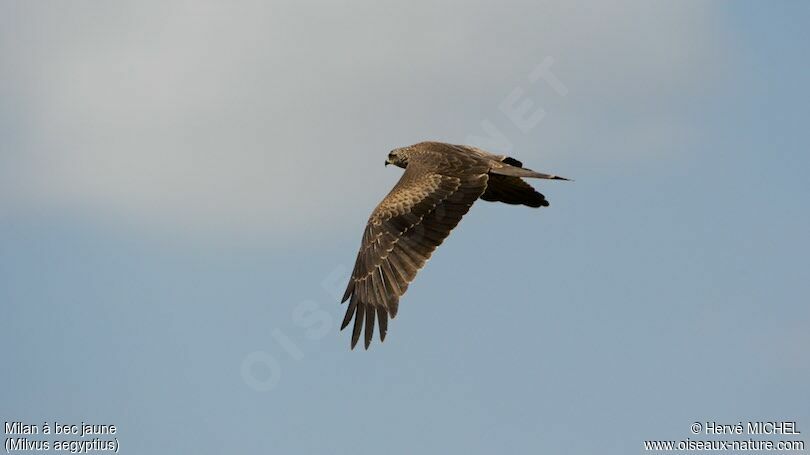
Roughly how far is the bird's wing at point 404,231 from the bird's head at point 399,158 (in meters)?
1.57

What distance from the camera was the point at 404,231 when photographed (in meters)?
22.6

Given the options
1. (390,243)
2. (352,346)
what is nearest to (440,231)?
(390,243)

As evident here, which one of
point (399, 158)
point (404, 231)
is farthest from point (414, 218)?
point (399, 158)

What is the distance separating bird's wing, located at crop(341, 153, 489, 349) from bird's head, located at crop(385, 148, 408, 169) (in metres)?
1.57

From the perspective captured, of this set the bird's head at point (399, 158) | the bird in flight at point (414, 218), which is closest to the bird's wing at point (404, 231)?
the bird in flight at point (414, 218)

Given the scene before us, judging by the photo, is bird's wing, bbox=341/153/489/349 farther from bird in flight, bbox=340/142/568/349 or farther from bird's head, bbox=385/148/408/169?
bird's head, bbox=385/148/408/169

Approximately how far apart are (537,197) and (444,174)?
1.86m

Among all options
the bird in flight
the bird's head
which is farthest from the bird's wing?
the bird's head

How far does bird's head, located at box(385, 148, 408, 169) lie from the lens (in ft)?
82.6

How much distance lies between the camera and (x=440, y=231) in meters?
22.5

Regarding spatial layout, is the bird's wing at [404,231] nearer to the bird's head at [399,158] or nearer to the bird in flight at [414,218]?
the bird in flight at [414,218]

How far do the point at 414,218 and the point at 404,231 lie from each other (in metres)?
0.27

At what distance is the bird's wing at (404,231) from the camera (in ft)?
72.6

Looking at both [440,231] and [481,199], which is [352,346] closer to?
[440,231]
